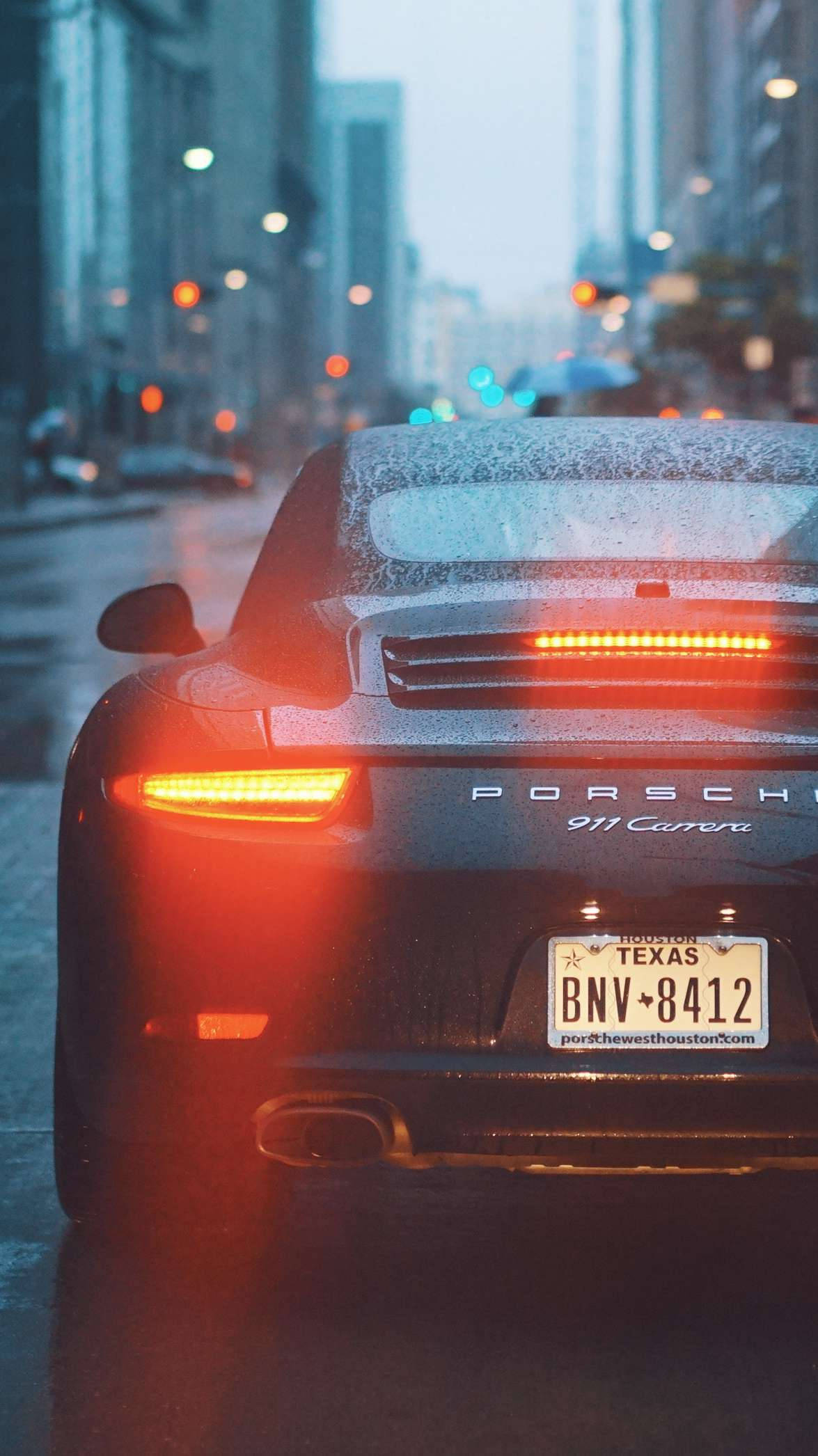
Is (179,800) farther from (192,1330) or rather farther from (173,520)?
(173,520)

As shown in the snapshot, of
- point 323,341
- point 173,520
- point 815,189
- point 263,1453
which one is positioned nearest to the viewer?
point 263,1453

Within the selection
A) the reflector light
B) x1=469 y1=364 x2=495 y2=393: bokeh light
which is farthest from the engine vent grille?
x1=469 y1=364 x2=495 y2=393: bokeh light

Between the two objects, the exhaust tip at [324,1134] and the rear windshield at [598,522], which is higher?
the rear windshield at [598,522]

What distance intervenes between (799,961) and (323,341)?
191 m

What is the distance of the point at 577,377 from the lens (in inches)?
1148

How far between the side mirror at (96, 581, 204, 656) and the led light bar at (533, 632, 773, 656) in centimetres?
146

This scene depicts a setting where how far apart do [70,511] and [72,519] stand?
18.1 feet

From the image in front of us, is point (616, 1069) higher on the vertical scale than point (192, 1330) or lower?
higher

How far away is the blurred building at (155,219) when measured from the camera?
253 ft

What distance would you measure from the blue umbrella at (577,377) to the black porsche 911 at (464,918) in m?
24.8

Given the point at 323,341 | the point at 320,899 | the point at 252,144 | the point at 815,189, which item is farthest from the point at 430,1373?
the point at 323,341

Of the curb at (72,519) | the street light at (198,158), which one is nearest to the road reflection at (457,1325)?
the curb at (72,519)

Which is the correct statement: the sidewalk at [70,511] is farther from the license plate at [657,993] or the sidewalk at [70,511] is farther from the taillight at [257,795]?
the license plate at [657,993]

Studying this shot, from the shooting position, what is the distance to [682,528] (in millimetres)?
4406
